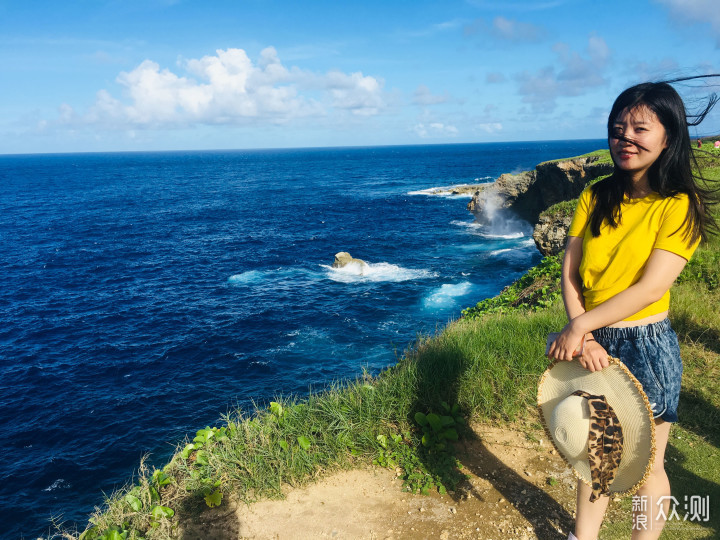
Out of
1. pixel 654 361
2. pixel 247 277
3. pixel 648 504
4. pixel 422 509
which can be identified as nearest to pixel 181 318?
pixel 247 277

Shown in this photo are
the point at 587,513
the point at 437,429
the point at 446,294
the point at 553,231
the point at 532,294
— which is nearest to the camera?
the point at 587,513

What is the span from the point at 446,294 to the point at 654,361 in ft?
91.5

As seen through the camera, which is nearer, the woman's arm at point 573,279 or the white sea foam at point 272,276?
the woman's arm at point 573,279

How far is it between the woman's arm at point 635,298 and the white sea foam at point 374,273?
31.3 m

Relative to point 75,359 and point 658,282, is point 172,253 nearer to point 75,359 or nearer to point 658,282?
point 75,359

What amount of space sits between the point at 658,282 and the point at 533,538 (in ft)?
9.72

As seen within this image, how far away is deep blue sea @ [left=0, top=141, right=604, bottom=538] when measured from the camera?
18.5 metres

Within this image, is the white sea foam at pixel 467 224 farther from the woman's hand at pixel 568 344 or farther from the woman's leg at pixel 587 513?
the woman's hand at pixel 568 344

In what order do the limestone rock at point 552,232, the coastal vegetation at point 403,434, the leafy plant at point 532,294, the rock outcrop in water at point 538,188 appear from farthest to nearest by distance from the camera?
the rock outcrop in water at point 538,188 → the limestone rock at point 552,232 → the leafy plant at point 532,294 → the coastal vegetation at point 403,434

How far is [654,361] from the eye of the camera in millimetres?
3076

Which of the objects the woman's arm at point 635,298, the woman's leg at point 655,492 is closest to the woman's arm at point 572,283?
the woman's arm at point 635,298

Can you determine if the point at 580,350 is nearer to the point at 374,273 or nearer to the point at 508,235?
the point at 374,273

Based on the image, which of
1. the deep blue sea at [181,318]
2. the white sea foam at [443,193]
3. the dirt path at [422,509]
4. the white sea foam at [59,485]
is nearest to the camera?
the dirt path at [422,509]

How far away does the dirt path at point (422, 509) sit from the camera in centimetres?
461
